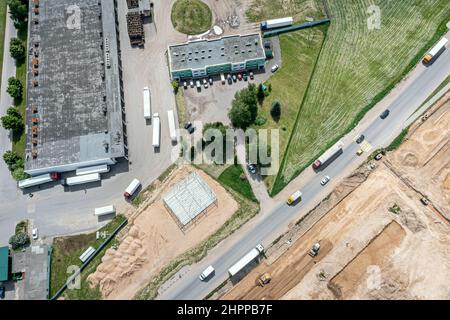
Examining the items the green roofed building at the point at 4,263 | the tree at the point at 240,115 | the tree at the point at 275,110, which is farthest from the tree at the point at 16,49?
the tree at the point at 275,110

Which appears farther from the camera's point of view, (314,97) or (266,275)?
(314,97)

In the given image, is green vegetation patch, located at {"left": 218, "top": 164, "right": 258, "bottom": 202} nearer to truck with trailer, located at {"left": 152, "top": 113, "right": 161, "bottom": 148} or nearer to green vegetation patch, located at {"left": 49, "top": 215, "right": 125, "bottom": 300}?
truck with trailer, located at {"left": 152, "top": 113, "right": 161, "bottom": 148}

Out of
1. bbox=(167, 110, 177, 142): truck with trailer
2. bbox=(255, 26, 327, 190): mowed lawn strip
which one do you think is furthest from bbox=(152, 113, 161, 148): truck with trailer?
bbox=(255, 26, 327, 190): mowed lawn strip

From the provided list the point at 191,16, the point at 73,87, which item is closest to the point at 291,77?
the point at 191,16
